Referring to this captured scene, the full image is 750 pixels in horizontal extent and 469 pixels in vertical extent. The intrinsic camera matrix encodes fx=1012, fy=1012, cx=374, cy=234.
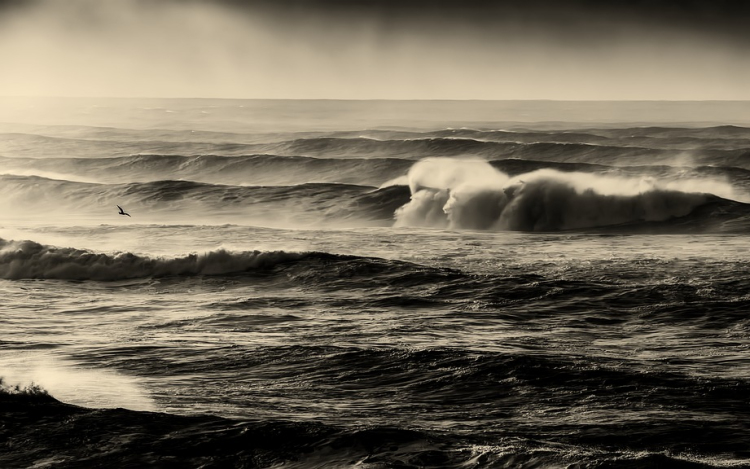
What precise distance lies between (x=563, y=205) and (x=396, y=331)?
13.4 metres

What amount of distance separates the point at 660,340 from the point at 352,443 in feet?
15.5

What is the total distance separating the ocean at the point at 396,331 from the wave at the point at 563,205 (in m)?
0.08

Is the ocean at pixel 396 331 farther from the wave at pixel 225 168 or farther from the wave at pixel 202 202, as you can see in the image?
the wave at pixel 225 168

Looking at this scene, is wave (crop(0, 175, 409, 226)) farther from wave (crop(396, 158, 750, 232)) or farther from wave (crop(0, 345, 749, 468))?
wave (crop(0, 345, 749, 468))

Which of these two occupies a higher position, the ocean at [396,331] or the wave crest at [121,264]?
the wave crest at [121,264]

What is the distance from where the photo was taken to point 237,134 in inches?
2443

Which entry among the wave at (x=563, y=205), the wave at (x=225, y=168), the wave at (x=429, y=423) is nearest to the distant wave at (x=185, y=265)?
the wave at (x=429, y=423)

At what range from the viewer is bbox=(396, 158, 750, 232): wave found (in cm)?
2317

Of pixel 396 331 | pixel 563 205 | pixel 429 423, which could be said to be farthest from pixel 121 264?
pixel 563 205

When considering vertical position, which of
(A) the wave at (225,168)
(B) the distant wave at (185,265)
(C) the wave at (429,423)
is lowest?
(C) the wave at (429,423)

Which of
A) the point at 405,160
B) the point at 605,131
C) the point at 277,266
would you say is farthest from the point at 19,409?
the point at 605,131

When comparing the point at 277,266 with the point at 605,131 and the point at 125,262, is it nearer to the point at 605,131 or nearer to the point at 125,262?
the point at 125,262

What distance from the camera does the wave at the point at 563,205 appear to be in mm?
23172

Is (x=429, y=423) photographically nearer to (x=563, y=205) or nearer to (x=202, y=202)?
Result: (x=563, y=205)
